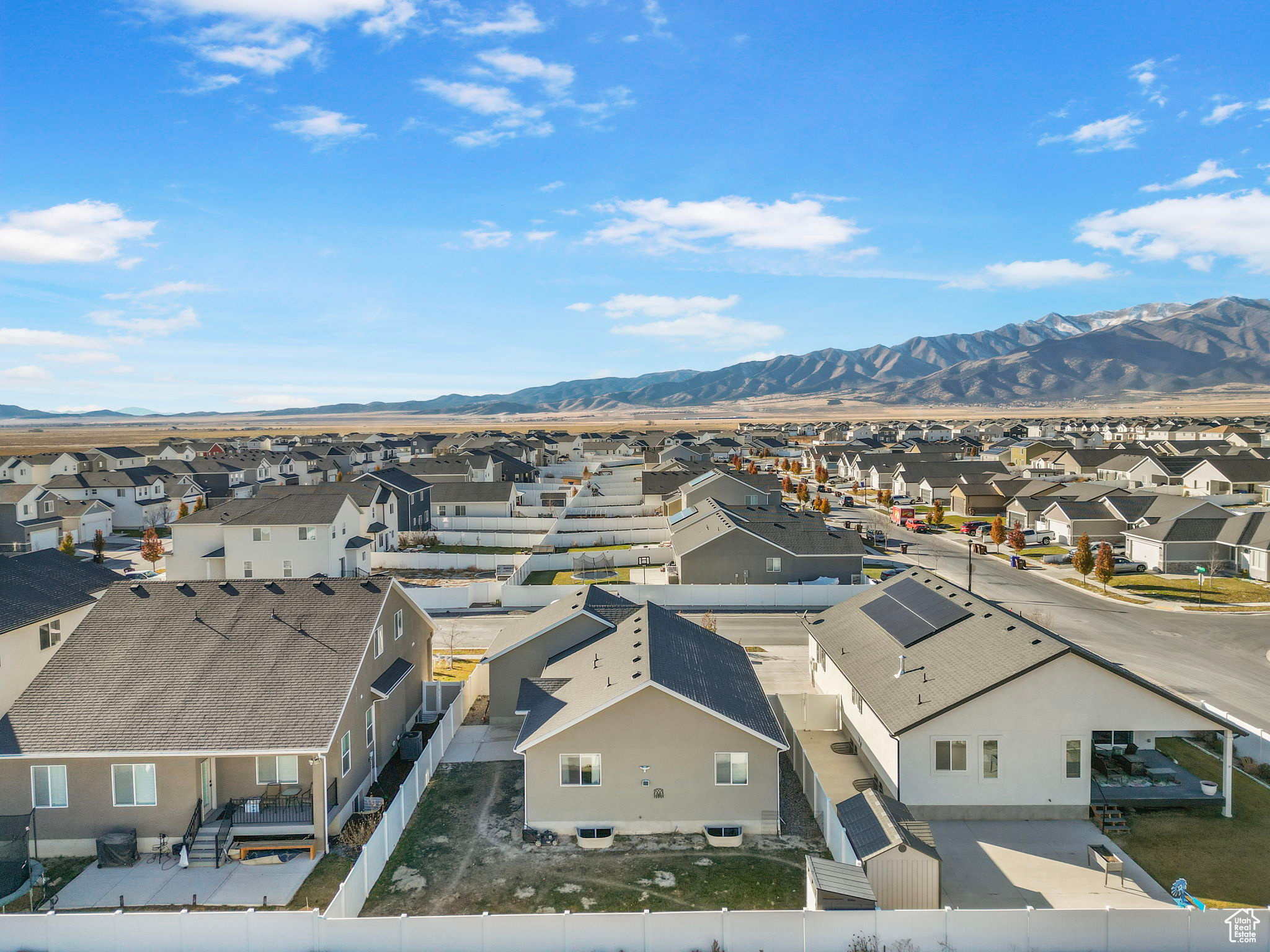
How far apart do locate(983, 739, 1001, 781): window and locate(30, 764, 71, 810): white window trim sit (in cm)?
2477

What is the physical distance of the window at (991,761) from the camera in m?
21.9

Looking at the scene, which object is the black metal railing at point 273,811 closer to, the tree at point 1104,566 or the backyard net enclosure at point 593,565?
the backyard net enclosure at point 593,565

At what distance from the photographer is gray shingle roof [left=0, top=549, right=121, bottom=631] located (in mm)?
25531

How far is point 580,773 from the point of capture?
21.5 metres

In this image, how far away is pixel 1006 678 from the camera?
21391 mm

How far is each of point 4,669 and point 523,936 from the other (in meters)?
19.8

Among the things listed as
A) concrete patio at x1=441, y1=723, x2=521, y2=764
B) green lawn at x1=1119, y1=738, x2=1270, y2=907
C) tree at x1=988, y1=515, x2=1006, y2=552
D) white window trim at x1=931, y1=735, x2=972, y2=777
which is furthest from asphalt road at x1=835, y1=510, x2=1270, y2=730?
→ concrete patio at x1=441, y1=723, x2=521, y2=764

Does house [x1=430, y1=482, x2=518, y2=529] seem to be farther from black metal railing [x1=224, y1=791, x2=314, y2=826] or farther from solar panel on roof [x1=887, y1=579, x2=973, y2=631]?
black metal railing [x1=224, y1=791, x2=314, y2=826]

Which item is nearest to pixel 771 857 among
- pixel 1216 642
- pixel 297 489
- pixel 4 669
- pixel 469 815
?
pixel 469 815

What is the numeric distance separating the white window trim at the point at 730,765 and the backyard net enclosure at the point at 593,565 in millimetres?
34864

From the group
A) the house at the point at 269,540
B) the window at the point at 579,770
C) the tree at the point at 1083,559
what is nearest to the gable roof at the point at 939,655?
the window at the point at 579,770

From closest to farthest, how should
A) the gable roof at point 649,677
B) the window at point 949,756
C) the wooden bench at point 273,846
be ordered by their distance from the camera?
the wooden bench at point 273,846 < the gable roof at point 649,677 < the window at point 949,756

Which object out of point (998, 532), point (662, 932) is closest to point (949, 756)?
point (662, 932)

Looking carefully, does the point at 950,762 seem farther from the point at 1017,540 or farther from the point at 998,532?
the point at 998,532
